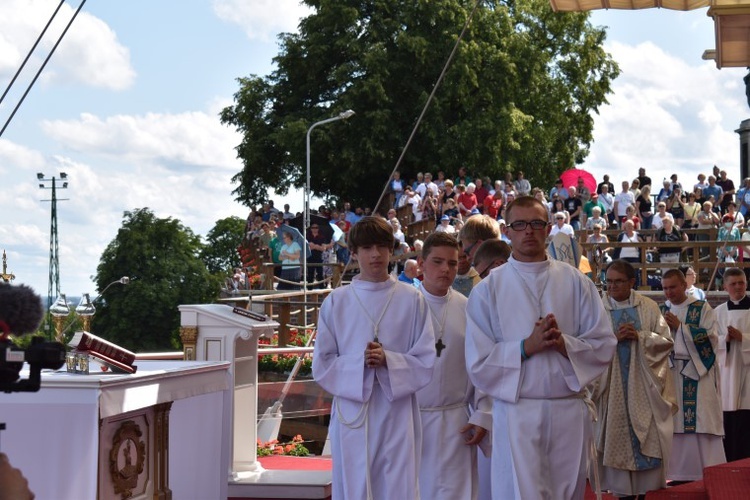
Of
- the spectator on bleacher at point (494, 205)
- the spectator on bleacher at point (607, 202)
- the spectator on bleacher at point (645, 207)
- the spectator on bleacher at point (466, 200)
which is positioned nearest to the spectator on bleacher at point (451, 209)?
the spectator on bleacher at point (466, 200)

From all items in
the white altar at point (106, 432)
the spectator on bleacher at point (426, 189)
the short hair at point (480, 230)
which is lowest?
the white altar at point (106, 432)

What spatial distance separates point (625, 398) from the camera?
8109mm

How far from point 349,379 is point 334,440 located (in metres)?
0.36

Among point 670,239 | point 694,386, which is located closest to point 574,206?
point 670,239

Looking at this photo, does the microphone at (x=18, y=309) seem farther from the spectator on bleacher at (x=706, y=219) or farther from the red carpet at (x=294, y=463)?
the spectator on bleacher at (x=706, y=219)

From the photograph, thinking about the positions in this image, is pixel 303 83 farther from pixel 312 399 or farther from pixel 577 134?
pixel 312 399

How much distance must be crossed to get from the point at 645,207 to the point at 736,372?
12.3m

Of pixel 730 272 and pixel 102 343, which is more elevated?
pixel 730 272

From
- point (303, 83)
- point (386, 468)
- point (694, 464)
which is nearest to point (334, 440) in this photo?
point (386, 468)

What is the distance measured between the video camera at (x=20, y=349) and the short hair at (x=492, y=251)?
156 inches

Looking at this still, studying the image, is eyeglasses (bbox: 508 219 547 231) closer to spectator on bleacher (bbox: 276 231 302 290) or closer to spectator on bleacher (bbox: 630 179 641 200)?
spectator on bleacher (bbox: 630 179 641 200)

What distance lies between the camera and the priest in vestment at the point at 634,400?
7.99 metres

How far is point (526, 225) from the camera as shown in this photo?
543cm

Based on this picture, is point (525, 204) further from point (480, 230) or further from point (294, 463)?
point (294, 463)
